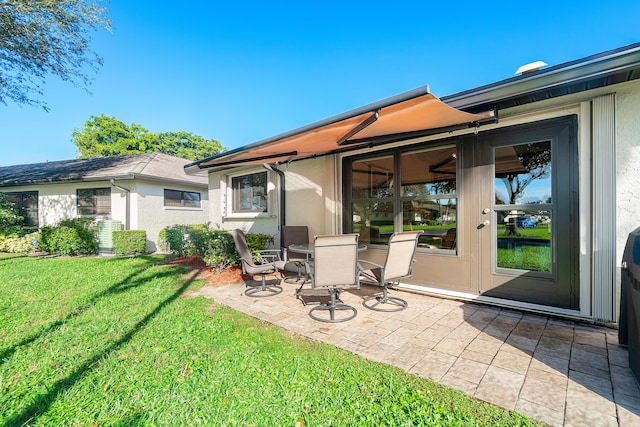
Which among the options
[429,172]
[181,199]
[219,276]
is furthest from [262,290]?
[181,199]

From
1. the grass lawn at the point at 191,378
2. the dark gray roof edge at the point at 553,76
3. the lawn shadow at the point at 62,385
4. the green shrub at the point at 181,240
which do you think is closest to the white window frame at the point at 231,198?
the green shrub at the point at 181,240

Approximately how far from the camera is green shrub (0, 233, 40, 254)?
11445 mm

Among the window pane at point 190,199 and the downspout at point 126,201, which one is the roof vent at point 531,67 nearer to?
the downspout at point 126,201

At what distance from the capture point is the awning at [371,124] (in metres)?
3.06

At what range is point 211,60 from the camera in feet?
39.4

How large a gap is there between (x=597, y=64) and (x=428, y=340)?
11.7 feet

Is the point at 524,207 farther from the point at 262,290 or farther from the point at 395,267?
the point at 262,290

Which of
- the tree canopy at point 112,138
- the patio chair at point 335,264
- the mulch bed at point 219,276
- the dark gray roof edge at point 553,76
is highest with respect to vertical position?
the tree canopy at point 112,138

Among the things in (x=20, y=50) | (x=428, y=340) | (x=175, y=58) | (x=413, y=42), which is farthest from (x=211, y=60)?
(x=428, y=340)

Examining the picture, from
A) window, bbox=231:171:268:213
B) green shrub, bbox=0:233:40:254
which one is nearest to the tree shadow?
window, bbox=231:171:268:213

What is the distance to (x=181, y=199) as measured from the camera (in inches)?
546

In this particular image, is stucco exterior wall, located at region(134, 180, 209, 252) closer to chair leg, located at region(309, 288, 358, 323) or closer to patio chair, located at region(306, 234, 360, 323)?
chair leg, located at region(309, 288, 358, 323)

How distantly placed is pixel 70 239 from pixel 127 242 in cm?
214

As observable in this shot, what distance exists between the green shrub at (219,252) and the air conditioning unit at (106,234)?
21.4 ft
